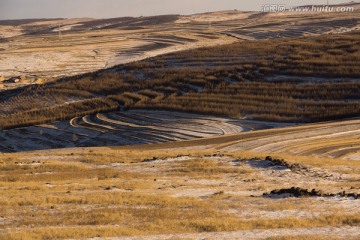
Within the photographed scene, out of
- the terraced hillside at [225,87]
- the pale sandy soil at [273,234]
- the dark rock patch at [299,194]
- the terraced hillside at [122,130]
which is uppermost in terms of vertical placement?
the pale sandy soil at [273,234]

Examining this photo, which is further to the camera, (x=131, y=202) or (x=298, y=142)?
(x=298, y=142)

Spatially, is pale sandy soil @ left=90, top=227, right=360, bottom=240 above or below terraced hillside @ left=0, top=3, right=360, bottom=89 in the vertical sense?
above

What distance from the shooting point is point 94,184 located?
2455 centimetres

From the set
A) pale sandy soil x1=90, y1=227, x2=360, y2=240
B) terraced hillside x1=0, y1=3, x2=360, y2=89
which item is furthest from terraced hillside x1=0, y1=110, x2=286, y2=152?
terraced hillside x1=0, y1=3, x2=360, y2=89

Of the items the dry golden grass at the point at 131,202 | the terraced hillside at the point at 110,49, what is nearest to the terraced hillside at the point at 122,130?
the dry golden grass at the point at 131,202

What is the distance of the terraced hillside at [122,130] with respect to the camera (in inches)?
1656

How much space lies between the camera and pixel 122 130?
143ft

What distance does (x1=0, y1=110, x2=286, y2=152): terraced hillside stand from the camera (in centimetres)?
4206

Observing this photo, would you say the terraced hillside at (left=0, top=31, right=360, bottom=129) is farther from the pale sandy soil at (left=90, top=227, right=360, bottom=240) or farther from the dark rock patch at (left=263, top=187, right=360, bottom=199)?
the pale sandy soil at (left=90, top=227, right=360, bottom=240)

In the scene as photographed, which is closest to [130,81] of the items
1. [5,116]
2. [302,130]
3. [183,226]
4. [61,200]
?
[5,116]

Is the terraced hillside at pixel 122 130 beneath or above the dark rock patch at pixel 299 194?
beneath

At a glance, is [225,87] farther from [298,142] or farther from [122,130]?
[298,142]

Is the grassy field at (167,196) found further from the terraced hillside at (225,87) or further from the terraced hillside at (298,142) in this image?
the terraced hillside at (225,87)

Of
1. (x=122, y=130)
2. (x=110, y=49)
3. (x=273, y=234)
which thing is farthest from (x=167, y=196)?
(x=110, y=49)
